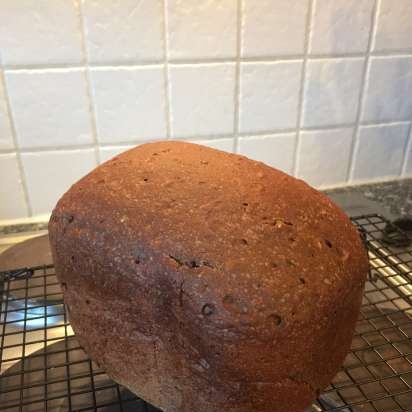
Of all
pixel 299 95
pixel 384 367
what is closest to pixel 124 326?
pixel 384 367

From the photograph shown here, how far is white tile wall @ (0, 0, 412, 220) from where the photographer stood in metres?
0.81

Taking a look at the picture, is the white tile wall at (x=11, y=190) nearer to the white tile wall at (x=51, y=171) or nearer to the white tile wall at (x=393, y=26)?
the white tile wall at (x=51, y=171)

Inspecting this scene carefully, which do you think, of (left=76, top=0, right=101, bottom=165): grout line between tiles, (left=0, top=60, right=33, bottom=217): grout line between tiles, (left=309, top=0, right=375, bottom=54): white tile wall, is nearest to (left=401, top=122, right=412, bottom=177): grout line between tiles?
(left=309, top=0, right=375, bottom=54): white tile wall

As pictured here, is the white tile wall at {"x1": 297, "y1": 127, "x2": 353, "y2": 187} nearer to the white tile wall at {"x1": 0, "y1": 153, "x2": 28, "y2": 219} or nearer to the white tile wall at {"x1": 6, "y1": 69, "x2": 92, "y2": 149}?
the white tile wall at {"x1": 6, "y1": 69, "x2": 92, "y2": 149}

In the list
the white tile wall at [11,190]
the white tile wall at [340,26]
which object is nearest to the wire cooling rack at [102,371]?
the white tile wall at [11,190]

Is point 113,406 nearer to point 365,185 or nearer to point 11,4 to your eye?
point 11,4

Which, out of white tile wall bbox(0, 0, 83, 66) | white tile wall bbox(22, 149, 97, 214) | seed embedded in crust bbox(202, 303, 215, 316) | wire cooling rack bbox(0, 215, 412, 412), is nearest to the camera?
seed embedded in crust bbox(202, 303, 215, 316)

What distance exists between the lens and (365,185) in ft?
3.57

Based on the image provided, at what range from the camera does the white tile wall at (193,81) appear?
0.81 metres

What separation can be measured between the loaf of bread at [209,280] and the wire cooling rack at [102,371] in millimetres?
74

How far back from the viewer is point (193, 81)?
0.89 m

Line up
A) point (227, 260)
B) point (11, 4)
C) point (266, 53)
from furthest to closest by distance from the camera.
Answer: point (266, 53) < point (11, 4) < point (227, 260)

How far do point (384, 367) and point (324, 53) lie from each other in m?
0.58

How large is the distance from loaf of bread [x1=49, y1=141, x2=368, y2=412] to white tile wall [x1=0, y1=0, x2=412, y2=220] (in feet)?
1.23
